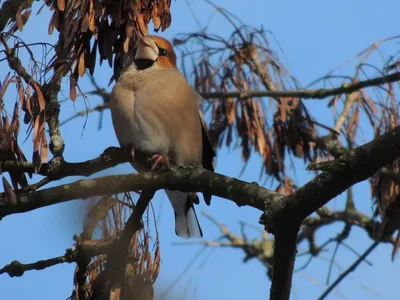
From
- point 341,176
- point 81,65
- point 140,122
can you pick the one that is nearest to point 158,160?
point 140,122

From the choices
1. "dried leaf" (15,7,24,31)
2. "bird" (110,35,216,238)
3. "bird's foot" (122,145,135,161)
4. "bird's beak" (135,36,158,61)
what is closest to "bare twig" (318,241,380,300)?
"bird" (110,35,216,238)

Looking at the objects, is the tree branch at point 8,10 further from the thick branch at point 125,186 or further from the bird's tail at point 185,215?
the bird's tail at point 185,215

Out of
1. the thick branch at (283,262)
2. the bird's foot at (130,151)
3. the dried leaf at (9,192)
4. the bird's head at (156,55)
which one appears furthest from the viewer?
the bird's head at (156,55)

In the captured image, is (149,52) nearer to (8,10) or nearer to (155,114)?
(155,114)

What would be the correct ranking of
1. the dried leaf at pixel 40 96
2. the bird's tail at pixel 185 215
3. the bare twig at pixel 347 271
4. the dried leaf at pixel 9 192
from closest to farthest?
1. the dried leaf at pixel 9 192
2. the dried leaf at pixel 40 96
3. the bare twig at pixel 347 271
4. the bird's tail at pixel 185 215

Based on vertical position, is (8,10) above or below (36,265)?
above

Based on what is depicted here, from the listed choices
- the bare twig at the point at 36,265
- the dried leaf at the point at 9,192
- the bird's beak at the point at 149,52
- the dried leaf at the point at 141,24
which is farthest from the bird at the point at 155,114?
the dried leaf at the point at 9,192

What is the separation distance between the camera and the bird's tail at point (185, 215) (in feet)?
15.8

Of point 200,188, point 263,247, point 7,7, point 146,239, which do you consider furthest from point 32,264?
point 263,247

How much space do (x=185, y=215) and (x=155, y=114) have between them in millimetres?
744

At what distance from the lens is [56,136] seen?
3549 mm

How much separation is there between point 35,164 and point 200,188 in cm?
63

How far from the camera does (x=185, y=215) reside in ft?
16.0

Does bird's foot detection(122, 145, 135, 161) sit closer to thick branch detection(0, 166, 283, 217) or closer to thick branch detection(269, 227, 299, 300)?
thick branch detection(0, 166, 283, 217)
